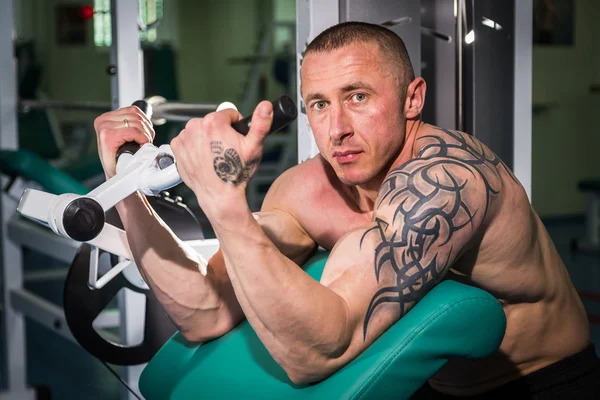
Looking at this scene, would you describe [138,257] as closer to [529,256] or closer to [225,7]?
[529,256]

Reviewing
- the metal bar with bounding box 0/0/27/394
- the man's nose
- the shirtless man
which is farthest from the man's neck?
the metal bar with bounding box 0/0/27/394

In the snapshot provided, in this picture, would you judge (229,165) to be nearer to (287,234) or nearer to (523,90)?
(287,234)

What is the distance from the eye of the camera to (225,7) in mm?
9016

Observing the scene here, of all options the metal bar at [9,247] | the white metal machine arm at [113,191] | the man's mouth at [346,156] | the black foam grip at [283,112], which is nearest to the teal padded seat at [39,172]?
the metal bar at [9,247]

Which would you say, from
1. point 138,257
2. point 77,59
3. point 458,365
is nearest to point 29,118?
point 138,257

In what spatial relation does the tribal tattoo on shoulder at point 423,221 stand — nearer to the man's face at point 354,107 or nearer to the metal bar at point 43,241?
the man's face at point 354,107

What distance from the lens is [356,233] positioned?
1.17m

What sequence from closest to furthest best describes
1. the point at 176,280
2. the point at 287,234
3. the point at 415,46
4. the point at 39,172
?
the point at 176,280 < the point at 287,234 < the point at 415,46 < the point at 39,172

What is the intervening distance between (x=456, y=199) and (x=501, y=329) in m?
0.22

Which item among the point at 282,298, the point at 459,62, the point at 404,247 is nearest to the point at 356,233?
the point at 404,247

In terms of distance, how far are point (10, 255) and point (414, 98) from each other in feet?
6.81

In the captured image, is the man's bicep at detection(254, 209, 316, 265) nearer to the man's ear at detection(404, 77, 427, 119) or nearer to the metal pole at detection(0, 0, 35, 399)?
the man's ear at detection(404, 77, 427, 119)

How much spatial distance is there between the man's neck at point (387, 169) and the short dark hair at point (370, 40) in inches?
3.6

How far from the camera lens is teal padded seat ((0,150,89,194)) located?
2.35m
